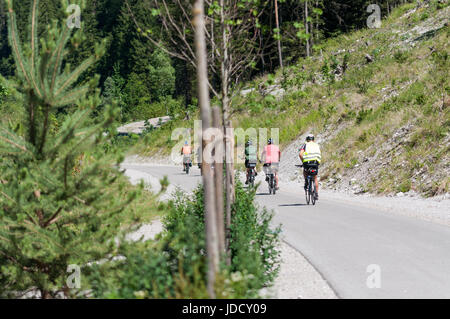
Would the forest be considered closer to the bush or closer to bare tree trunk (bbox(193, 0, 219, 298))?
bare tree trunk (bbox(193, 0, 219, 298))

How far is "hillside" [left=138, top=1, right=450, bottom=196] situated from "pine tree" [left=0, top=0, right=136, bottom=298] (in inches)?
85.6

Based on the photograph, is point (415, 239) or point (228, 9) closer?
point (228, 9)

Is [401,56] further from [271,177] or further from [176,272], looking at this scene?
[176,272]

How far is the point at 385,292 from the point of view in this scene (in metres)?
6.22

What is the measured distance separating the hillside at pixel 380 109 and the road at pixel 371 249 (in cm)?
239

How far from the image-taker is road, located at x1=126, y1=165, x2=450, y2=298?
656cm

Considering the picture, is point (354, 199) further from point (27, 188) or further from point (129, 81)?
point (129, 81)

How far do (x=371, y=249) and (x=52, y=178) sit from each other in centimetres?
564

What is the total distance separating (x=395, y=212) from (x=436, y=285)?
23.8 feet

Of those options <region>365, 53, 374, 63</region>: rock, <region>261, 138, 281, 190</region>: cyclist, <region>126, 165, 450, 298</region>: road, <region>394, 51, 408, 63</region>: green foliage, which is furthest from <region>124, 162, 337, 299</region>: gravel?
<region>365, 53, 374, 63</region>: rock

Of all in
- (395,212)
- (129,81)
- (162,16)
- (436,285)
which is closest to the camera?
(436,285)

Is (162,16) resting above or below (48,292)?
above

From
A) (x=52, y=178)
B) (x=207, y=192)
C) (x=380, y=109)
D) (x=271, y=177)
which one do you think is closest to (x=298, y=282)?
(x=207, y=192)
